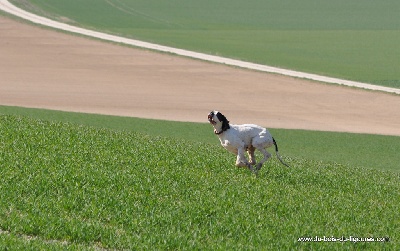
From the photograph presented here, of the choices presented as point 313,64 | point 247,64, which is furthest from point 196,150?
point 313,64

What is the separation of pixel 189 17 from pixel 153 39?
66.9ft

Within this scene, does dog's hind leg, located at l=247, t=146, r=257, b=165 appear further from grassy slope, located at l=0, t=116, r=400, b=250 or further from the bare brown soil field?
the bare brown soil field

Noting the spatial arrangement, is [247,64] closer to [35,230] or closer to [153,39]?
[153,39]

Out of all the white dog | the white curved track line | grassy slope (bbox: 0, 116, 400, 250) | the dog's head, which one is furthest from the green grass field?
the white curved track line

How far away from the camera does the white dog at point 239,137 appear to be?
16.8m

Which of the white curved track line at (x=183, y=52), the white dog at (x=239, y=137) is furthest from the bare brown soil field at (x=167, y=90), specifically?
the white dog at (x=239, y=137)

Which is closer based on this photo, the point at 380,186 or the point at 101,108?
the point at 380,186

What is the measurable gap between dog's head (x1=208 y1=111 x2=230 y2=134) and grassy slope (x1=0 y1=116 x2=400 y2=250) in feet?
3.20

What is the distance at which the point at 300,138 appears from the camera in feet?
106

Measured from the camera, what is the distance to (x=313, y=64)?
181 feet

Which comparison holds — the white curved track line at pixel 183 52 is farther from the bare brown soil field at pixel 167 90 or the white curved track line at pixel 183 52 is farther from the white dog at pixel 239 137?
the white dog at pixel 239 137

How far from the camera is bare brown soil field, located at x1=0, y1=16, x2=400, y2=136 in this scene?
37.5 metres

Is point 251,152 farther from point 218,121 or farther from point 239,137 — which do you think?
point 218,121

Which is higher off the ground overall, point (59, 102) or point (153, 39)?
point (153, 39)
